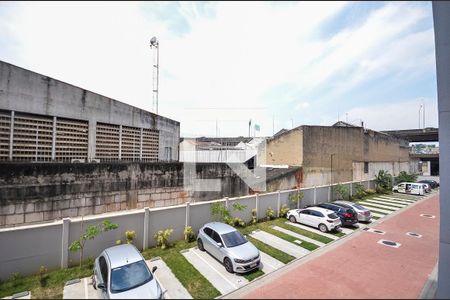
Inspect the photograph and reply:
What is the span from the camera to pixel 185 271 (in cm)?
999

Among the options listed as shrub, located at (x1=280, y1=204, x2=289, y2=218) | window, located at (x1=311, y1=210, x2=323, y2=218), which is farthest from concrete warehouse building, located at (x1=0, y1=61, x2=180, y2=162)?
window, located at (x1=311, y1=210, x2=323, y2=218)

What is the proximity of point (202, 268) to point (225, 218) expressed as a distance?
14.3ft

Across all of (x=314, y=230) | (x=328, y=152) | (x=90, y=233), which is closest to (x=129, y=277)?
(x=90, y=233)

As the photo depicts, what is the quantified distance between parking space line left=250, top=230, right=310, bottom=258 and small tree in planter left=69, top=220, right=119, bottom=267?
7.74m

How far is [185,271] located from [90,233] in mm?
4078

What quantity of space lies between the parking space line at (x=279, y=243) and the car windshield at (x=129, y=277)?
7.17 meters

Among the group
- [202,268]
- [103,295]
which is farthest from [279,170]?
[103,295]

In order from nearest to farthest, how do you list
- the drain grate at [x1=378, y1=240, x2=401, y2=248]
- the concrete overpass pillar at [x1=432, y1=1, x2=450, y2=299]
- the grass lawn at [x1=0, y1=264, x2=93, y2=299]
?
the concrete overpass pillar at [x1=432, y1=1, x2=450, y2=299] < the grass lawn at [x1=0, y1=264, x2=93, y2=299] < the drain grate at [x1=378, y1=240, x2=401, y2=248]

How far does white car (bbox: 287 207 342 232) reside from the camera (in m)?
15.2

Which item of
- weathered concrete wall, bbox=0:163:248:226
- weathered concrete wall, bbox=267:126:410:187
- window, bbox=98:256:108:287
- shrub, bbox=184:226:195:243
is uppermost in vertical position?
weathered concrete wall, bbox=267:126:410:187

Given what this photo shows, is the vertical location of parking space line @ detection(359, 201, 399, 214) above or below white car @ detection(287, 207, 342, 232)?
below

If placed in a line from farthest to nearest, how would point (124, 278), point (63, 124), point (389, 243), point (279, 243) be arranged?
point (389, 243), point (279, 243), point (63, 124), point (124, 278)

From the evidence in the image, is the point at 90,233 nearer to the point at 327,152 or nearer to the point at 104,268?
the point at 104,268

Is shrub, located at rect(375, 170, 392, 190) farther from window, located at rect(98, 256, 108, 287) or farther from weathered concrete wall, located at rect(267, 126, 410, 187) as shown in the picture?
window, located at rect(98, 256, 108, 287)
